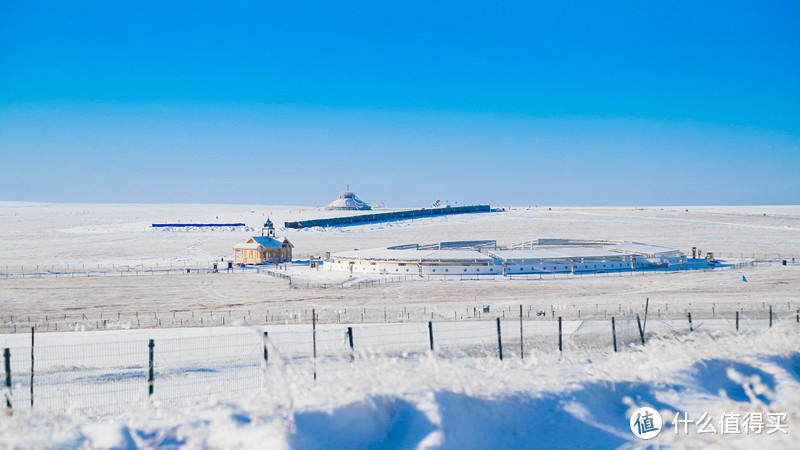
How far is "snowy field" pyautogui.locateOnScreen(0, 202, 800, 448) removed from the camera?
25.9 feet

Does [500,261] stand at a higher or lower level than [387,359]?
lower

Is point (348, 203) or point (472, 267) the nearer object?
point (472, 267)

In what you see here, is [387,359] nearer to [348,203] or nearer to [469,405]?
[469,405]

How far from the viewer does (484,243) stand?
58.8 metres

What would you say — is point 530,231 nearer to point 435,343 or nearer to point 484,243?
point 484,243

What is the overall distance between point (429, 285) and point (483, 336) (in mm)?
17101

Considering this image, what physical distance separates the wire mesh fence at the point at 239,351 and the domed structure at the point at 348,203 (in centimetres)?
12912

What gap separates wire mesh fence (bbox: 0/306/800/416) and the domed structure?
129 m

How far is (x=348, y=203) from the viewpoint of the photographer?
153 m

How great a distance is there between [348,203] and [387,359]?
5603 inches

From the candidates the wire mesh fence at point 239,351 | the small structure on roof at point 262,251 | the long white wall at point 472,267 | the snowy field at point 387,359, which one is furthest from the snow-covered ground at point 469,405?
the small structure on roof at point 262,251

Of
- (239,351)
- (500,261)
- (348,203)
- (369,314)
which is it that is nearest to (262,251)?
(500,261)

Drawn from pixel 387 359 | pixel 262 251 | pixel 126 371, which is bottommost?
pixel 126 371

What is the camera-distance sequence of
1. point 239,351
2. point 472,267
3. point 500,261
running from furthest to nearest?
point 500,261, point 472,267, point 239,351
